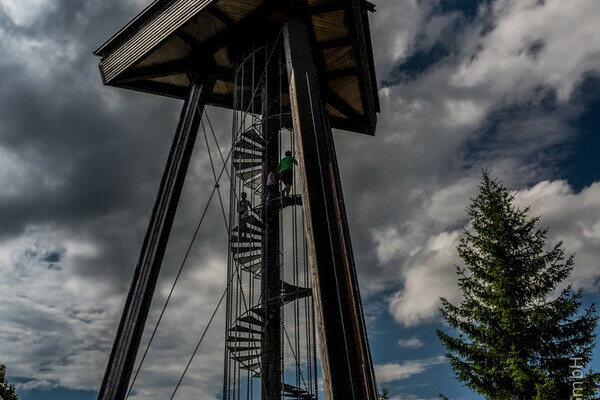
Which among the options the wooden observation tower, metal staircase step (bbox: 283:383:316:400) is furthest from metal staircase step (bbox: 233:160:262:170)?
metal staircase step (bbox: 283:383:316:400)

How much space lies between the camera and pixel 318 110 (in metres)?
8.16

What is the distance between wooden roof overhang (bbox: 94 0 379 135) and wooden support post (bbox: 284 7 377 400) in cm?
166

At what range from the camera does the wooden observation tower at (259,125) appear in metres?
8.25

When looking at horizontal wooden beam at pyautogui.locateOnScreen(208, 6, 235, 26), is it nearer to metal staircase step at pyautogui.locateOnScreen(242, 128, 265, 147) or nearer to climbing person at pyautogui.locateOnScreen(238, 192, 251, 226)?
metal staircase step at pyautogui.locateOnScreen(242, 128, 265, 147)

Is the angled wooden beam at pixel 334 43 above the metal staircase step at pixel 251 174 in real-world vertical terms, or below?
above

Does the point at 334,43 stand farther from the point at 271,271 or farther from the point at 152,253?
the point at 152,253

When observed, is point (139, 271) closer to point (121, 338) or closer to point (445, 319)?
point (121, 338)

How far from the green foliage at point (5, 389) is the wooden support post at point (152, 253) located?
14231 mm

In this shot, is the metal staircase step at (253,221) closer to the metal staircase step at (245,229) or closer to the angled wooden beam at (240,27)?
the metal staircase step at (245,229)

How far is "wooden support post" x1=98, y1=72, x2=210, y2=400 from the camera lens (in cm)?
948

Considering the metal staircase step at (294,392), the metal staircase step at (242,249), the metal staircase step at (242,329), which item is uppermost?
the metal staircase step at (242,249)

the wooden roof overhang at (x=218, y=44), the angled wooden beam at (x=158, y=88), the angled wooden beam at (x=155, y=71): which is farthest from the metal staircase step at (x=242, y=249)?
the angled wooden beam at (x=158, y=88)

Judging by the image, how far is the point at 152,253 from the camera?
10.3 metres

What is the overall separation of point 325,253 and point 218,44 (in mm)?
6481
